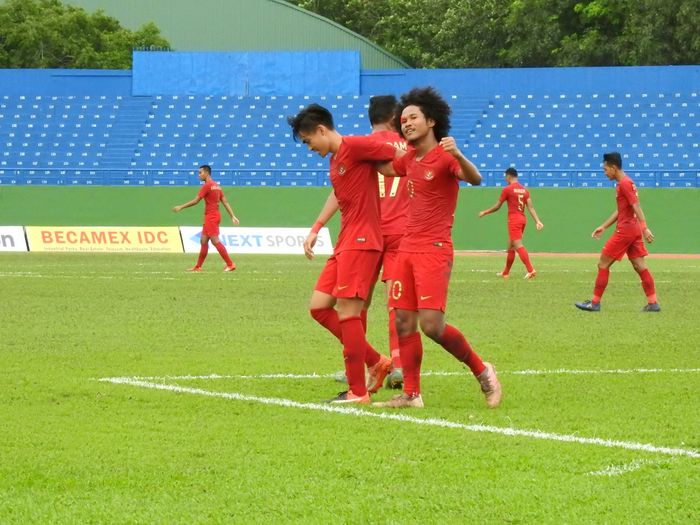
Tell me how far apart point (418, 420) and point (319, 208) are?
31.5m

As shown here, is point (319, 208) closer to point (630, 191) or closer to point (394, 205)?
point (630, 191)

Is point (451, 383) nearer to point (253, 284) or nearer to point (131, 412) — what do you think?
point (131, 412)

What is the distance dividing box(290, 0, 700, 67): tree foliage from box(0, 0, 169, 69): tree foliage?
14.7 metres

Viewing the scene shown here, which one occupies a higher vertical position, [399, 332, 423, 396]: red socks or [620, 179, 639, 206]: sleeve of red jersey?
[399, 332, 423, 396]: red socks

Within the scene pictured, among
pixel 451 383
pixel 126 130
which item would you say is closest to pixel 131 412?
pixel 451 383

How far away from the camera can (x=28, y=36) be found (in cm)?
6450

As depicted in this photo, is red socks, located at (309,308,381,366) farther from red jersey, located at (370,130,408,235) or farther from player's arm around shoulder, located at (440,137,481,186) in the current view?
player's arm around shoulder, located at (440,137,481,186)

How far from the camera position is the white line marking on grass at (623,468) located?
6.80m

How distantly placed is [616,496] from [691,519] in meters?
0.48

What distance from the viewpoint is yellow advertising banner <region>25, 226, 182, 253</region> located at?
37594mm

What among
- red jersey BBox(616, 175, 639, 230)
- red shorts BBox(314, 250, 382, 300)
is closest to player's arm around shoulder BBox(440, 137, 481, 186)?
red shorts BBox(314, 250, 382, 300)

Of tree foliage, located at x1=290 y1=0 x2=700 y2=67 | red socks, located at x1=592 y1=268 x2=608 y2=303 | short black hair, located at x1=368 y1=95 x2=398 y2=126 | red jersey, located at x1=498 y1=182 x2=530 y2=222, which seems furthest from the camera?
tree foliage, located at x1=290 y1=0 x2=700 y2=67

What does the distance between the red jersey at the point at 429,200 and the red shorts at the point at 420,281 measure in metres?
0.07

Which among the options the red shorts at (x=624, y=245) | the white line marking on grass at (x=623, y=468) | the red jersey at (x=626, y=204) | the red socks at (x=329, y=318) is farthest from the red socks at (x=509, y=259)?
the white line marking on grass at (x=623, y=468)
